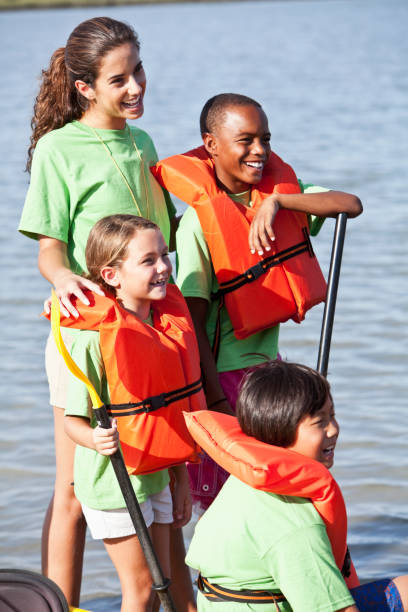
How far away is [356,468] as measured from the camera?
17.0ft

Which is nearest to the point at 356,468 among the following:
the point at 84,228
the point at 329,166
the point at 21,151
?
the point at 84,228

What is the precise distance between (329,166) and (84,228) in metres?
10.2

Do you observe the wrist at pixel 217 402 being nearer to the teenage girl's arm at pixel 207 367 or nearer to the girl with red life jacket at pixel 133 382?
the teenage girl's arm at pixel 207 367

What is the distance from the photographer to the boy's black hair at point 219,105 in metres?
3.35

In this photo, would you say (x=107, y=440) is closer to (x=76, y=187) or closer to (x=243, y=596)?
(x=243, y=596)

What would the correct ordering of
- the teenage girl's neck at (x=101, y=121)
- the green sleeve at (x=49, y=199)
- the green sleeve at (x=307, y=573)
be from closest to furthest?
the green sleeve at (x=307, y=573), the green sleeve at (x=49, y=199), the teenage girl's neck at (x=101, y=121)

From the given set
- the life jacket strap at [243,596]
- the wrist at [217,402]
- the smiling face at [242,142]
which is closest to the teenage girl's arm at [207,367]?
the wrist at [217,402]

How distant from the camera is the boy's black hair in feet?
11.0

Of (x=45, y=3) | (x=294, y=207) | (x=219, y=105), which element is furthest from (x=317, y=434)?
Result: (x=45, y=3)

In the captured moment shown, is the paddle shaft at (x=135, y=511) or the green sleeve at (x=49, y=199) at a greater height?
the green sleeve at (x=49, y=199)

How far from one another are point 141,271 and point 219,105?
72cm

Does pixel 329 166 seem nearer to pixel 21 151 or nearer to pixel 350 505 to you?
pixel 21 151

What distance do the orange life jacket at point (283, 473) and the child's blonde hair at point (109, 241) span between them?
0.65 metres

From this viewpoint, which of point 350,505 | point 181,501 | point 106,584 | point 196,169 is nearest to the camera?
point 181,501
